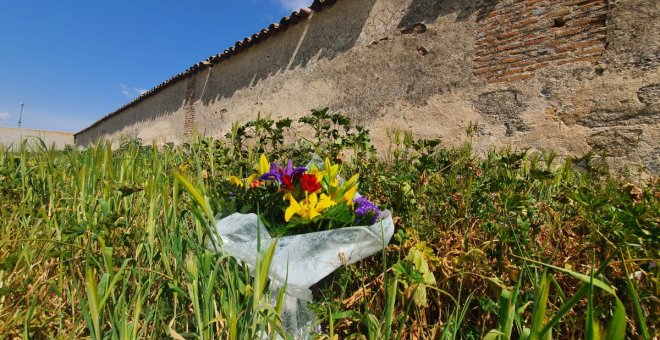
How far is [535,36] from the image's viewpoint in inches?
125

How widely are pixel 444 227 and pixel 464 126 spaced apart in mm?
2264

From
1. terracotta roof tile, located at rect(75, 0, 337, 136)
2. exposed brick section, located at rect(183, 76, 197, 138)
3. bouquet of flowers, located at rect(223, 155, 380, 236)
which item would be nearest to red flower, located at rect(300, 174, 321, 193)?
bouquet of flowers, located at rect(223, 155, 380, 236)

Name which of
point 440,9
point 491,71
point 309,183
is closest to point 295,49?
point 440,9

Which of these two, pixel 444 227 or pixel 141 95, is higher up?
pixel 141 95

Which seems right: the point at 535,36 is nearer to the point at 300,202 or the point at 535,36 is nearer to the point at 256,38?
the point at 300,202

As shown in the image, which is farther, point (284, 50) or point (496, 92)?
point (284, 50)

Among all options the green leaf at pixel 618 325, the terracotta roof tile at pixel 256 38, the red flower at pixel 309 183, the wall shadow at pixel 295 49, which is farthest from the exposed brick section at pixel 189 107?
the green leaf at pixel 618 325

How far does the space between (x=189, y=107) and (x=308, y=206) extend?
766cm

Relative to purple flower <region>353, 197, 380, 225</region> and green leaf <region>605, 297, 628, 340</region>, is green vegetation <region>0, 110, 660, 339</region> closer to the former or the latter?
green leaf <region>605, 297, 628, 340</region>

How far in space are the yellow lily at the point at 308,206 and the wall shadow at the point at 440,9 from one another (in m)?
3.16

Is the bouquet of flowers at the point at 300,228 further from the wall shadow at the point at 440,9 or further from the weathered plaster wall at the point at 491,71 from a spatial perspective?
the wall shadow at the point at 440,9

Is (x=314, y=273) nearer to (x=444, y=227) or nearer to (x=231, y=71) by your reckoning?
(x=444, y=227)

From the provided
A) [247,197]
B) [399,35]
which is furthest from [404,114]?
[247,197]

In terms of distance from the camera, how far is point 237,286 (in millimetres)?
1015
